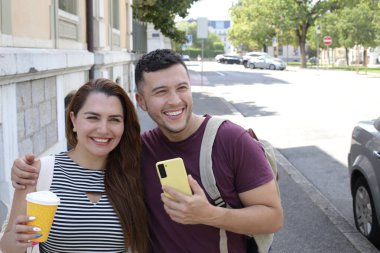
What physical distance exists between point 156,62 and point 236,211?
695mm

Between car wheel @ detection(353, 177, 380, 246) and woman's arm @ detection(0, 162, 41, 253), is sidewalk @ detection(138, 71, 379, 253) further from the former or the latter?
woman's arm @ detection(0, 162, 41, 253)

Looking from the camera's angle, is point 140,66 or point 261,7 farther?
point 261,7

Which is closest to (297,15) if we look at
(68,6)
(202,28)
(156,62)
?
(202,28)

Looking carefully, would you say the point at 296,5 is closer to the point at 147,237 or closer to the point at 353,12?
the point at 353,12

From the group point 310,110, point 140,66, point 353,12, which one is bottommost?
point 310,110

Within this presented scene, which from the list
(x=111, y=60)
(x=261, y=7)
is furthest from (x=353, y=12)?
(x=111, y=60)

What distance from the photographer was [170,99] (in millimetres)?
2125

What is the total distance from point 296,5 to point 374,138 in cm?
5202

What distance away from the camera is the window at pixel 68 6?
7008 millimetres

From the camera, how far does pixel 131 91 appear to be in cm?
1548

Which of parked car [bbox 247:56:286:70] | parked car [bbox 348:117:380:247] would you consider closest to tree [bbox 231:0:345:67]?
parked car [bbox 247:56:286:70]

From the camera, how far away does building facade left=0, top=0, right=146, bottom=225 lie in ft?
12.5

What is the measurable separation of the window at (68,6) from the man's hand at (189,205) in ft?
18.4

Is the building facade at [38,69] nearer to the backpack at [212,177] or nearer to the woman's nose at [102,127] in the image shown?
the woman's nose at [102,127]
